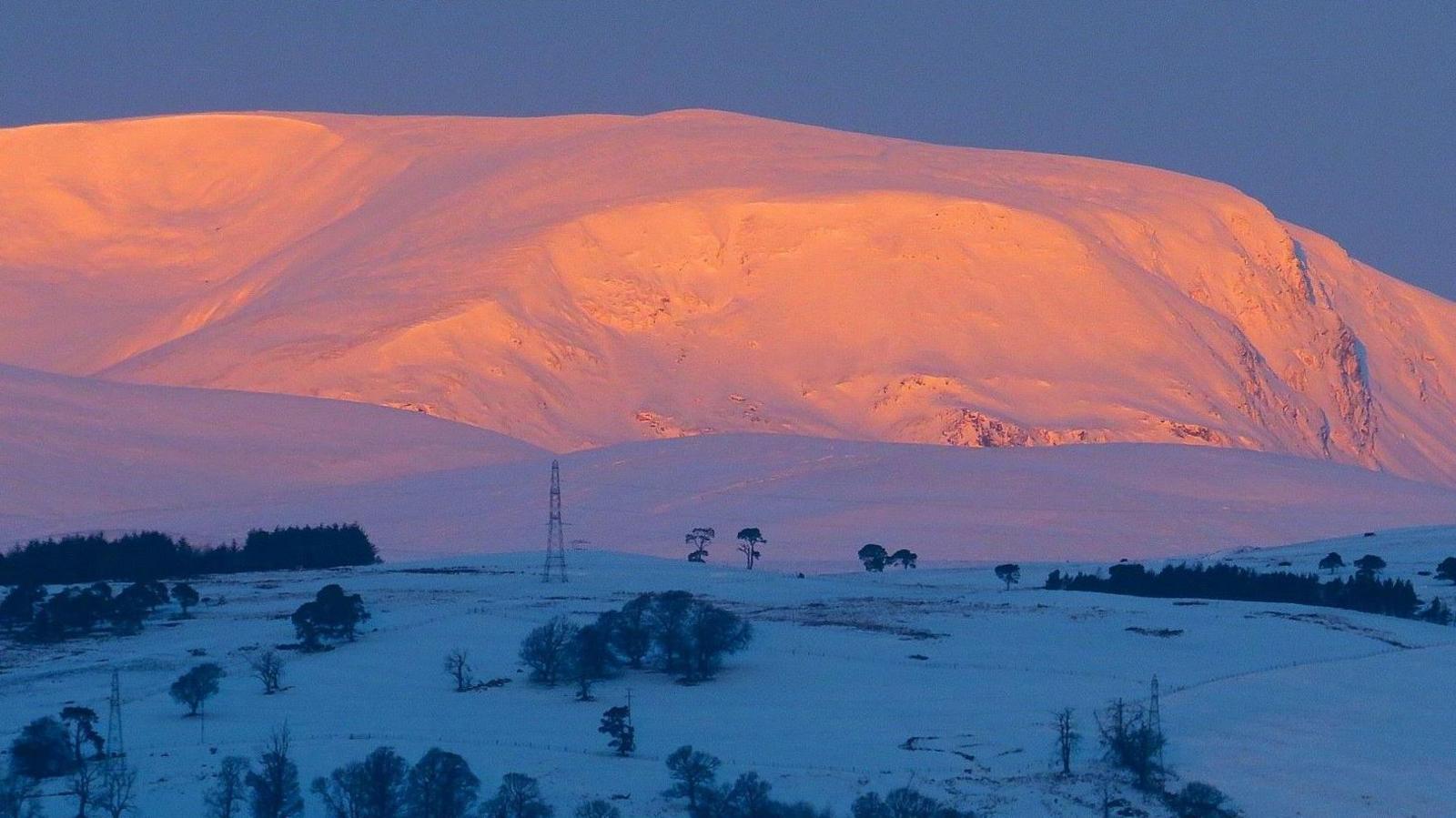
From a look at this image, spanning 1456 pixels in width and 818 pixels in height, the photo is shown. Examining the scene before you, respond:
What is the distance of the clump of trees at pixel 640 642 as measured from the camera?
68.6 m

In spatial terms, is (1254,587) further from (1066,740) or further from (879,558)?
(1066,740)

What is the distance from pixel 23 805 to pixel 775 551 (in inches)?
2790

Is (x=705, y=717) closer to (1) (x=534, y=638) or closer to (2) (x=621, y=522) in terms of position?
(1) (x=534, y=638)

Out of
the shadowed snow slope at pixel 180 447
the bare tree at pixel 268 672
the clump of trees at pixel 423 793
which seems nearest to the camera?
the clump of trees at pixel 423 793

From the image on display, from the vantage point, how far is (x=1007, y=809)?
2079 inches

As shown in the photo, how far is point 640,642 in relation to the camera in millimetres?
71625

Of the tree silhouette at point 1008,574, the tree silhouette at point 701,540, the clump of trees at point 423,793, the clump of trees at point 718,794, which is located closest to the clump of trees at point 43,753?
the clump of trees at point 423,793

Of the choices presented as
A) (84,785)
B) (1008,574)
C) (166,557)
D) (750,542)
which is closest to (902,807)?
(84,785)

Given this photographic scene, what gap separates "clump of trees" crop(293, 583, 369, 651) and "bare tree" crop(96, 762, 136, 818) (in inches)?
769

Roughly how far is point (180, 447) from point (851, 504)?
168 ft

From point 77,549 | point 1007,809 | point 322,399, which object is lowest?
point 1007,809

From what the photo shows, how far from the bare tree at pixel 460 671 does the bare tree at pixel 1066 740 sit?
50.5 feet

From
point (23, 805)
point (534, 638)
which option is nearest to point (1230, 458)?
point (534, 638)

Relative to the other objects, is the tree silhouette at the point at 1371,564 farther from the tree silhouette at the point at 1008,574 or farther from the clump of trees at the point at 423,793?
the clump of trees at the point at 423,793
